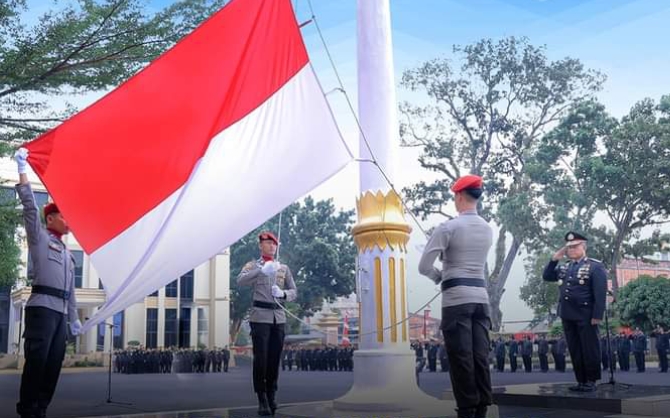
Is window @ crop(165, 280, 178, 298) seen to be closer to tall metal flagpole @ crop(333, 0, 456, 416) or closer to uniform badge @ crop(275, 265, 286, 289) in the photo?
tall metal flagpole @ crop(333, 0, 456, 416)

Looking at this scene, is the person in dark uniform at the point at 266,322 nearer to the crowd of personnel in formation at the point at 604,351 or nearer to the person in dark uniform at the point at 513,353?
the crowd of personnel in formation at the point at 604,351

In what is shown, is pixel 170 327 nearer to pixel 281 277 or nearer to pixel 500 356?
pixel 500 356

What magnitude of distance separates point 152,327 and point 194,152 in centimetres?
3731

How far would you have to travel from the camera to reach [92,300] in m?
34.9

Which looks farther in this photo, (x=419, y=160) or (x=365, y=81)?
(x=419, y=160)

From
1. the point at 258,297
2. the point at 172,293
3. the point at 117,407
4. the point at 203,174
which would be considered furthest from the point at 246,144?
the point at 172,293

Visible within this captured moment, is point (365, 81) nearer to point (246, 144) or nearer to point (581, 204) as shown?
point (246, 144)

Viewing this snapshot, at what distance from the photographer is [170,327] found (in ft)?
→ 132

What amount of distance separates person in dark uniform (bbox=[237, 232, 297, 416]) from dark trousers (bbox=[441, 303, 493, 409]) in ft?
5.93

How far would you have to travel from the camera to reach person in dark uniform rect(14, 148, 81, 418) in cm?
422

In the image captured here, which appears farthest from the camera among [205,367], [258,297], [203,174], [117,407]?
[205,367]

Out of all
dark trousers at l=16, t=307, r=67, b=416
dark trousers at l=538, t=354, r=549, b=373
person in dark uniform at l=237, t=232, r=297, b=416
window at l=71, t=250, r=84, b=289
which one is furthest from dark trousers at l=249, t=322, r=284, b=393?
window at l=71, t=250, r=84, b=289

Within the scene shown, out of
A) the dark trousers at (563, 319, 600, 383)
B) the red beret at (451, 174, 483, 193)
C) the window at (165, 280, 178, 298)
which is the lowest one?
the dark trousers at (563, 319, 600, 383)

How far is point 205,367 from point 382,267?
22013mm
